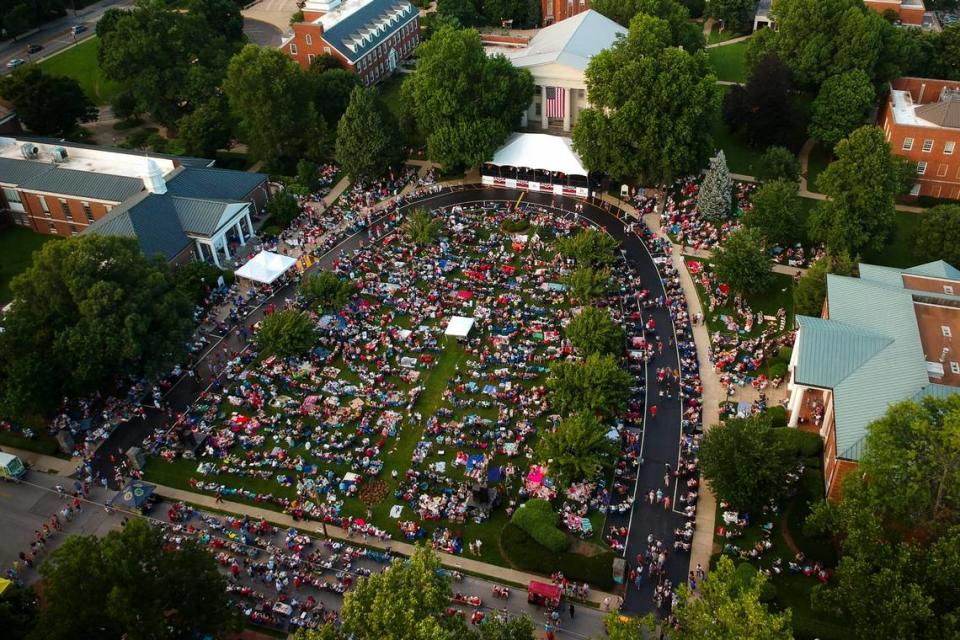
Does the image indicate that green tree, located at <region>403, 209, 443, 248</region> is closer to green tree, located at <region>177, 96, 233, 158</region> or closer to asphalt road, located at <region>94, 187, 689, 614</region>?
asphalt road, located at <region>94, 187, 689, 614</region>

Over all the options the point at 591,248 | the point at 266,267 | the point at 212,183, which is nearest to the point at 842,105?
the point at 591,248

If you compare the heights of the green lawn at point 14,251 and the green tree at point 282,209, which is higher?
the green tree at point 282,209

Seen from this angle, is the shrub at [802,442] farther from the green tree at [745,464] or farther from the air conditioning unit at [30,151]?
the air conditioning unit at [30,151]

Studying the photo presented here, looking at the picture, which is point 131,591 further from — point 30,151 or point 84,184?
point 30,151

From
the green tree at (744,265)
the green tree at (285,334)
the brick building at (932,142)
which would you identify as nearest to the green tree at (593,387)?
the green tree at (744,265)

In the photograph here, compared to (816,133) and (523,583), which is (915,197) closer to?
(816,133)
